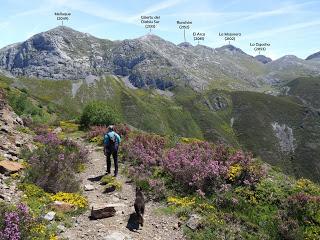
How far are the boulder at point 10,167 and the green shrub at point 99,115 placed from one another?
20054 mm

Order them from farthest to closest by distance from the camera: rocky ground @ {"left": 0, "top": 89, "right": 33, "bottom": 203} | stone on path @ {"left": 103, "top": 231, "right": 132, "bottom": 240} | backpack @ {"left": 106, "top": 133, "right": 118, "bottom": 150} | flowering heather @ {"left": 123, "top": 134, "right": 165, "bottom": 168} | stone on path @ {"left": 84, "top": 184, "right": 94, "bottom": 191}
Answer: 1. flowering heather @ {"left": 123, "top": 134, "right": 165, "bottom": 168}
2. backpack @ {"left": 106, "top": 133, "right": 118, "bottom": 150}
3. stone on path @ {"left": 84, "top": 184, "right": 94, "bottom": 191}
4. rocky ground @ {"left": 0, "top": 89, "right": 33, "bottom": 203}
5. stone on path @ {"left": 103, "top": 231, "right": 132, "bottom": 240}

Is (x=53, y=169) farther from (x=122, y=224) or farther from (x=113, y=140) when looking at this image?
(x=122, y=224)

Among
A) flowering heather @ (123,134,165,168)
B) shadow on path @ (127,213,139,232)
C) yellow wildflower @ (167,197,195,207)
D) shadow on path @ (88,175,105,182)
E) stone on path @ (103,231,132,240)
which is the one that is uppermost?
flowering heather @ (123,134,165,168)

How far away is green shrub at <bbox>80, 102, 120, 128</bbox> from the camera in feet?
125

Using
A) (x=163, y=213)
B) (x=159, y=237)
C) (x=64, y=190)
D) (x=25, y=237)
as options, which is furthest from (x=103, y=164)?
(x=25, y=237)

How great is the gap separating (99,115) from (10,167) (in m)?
21.6

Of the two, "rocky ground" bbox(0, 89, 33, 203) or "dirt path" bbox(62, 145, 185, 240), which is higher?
"rocky ground" bbox(0, 89, 33, 203)

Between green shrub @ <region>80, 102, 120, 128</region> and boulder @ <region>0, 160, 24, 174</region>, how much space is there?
20.1m

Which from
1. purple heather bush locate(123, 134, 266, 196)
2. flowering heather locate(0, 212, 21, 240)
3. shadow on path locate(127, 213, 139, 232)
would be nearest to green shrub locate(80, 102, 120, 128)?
purple heather bush locate(123, 134, 266, 196)

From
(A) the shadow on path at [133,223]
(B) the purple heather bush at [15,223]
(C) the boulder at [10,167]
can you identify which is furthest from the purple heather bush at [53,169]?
(B) the purple heather bush at [15,223]

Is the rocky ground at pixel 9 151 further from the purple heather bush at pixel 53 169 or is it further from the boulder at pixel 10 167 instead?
the purple heather bush at pixel 53 169

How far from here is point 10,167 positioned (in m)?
17.2

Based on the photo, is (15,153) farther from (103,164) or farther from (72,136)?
(72,136)

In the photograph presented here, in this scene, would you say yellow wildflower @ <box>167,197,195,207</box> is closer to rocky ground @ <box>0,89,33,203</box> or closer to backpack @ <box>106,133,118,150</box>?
backpack @ <box>106,133,118,150</box>
